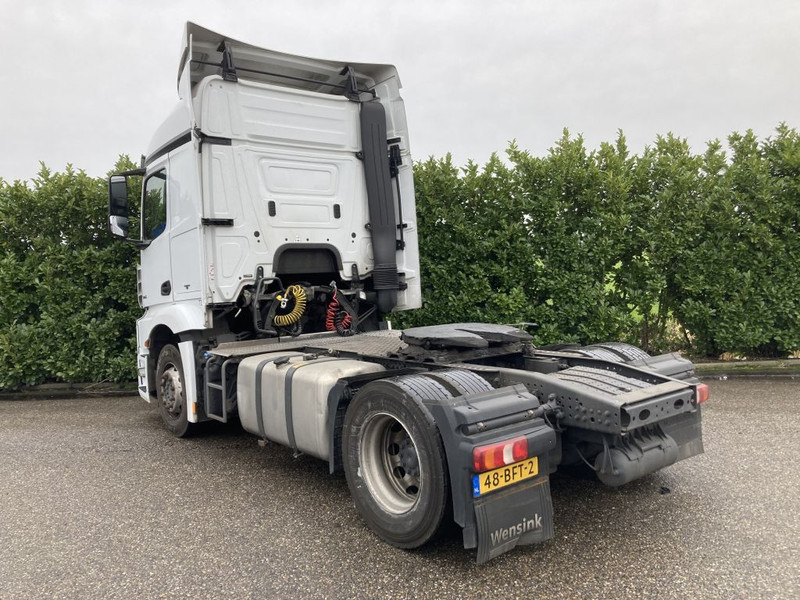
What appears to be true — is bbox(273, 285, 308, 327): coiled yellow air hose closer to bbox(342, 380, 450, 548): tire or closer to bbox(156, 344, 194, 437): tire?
bbox(156, 344, 194, 437): tire

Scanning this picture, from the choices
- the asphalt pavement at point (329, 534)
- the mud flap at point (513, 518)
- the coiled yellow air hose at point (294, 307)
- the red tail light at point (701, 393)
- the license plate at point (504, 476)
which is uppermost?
the coiled yellow air hose at point (294, 307)

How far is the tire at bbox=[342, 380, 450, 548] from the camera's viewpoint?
2.82m

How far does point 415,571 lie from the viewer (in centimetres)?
286

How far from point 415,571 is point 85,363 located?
659cm

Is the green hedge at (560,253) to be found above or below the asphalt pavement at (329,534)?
above

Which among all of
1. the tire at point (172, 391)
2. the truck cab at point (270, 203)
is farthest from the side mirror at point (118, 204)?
the tire at point (172, 391)

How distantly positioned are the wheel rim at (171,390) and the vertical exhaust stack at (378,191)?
2084mm

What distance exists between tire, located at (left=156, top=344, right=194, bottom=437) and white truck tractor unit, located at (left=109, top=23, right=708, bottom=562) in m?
0.03

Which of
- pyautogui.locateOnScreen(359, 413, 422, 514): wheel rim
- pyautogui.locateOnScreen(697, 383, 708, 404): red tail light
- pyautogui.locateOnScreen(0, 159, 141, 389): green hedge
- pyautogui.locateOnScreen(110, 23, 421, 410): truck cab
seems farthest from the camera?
pyautogui.locateOnScreen(0, 159, 141, 389): green hedge

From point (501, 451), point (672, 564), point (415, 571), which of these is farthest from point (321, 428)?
point (672, 564)

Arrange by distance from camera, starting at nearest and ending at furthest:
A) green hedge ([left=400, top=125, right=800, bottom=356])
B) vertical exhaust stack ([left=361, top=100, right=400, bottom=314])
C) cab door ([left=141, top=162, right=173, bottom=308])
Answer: cab door ([left=141, top=162, right=173, bottom=308]), vertical exhaust stack ([left=361, top=100, right=400, bottom=314]), green hedge ([left=400, top=125, right=800, bottom=356])

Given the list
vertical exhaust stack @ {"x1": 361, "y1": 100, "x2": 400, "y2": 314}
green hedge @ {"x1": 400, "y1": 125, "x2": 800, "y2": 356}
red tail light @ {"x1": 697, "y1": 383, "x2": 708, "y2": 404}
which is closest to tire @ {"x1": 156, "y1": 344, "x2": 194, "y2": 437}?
vertical exhaust stack @ {"x1": 361, "y1": 100, "x2": 400, "y2": 314}

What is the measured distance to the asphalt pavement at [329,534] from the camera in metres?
2.74

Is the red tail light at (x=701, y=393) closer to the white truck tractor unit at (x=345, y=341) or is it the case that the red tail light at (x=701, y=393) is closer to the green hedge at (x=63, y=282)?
the white truck tractor unit at (x=345, y=341)
